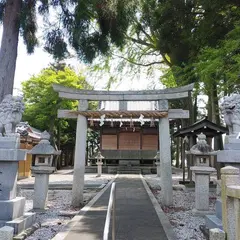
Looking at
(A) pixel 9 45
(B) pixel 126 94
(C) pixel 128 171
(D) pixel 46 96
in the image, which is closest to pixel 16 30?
Result: (A) pixel 9 45

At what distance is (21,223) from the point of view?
6211 mm

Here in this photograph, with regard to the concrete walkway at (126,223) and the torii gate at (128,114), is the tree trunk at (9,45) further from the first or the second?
the concrete walkway at (126,223)

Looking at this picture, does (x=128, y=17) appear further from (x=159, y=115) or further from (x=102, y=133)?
(x=102, y=133)

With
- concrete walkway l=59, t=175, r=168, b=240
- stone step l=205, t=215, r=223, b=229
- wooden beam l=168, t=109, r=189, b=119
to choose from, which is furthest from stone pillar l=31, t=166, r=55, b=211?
stone step l=205, t=215, r=223, b=229

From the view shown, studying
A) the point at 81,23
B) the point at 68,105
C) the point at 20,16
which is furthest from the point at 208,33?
the point at 68,105

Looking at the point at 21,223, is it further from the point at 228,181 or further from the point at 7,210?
the point at 228,181

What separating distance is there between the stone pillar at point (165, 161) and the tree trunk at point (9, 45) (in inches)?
230

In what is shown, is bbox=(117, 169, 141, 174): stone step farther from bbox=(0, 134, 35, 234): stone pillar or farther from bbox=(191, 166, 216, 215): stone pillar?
bbox=(0, 134, 35, 234): stone pillar

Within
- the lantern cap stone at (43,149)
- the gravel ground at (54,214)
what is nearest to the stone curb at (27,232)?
the gravel ground at (54,214)

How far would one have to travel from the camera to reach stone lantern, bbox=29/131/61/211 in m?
9.16

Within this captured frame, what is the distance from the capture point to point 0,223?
601cm

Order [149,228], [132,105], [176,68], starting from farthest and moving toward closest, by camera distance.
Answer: [176,68] < [132,105] < [149,228]

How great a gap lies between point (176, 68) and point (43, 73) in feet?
46.7

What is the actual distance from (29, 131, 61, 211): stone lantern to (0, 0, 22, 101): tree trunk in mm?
3207
